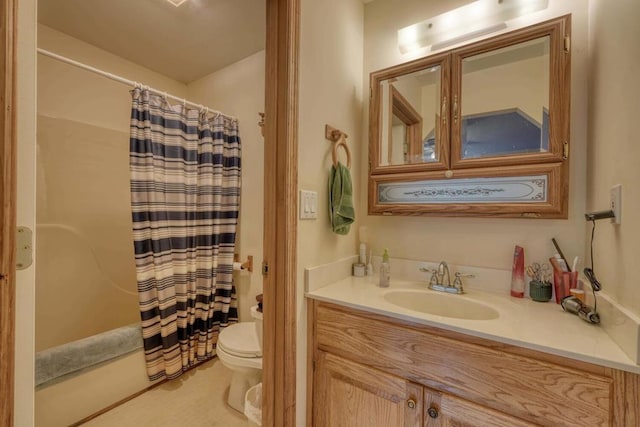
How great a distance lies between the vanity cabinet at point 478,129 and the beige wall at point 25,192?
1278 mm

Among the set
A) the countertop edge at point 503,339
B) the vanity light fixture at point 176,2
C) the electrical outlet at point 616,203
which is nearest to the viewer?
the countertop edge at point 503,339

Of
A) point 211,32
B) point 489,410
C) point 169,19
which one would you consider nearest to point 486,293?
point 489,410

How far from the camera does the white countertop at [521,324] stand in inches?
27.8

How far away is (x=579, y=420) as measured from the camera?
0.70 meters

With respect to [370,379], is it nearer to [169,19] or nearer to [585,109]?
[585,109]

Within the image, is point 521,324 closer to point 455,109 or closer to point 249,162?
point 455,109

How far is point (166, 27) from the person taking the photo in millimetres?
1906

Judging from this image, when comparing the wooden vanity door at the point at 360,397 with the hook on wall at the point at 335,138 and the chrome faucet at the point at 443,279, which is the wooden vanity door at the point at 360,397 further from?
the hook on wall at the point at 335,138

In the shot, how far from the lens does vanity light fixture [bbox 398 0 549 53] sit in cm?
121

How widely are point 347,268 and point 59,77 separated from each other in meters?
2.49

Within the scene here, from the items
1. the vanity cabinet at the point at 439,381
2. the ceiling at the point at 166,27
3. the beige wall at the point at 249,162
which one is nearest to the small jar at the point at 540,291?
the vanity cabinet at the point at 439,381

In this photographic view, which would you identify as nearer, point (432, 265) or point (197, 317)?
point (432, 265)

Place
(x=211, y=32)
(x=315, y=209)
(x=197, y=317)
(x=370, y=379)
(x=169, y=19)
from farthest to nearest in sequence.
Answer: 1. (x=197, y=317)
2. (x=211, y=32)
3. (x=169, y=19)
4. (x=315, y=209)
5. (x=370, y=379)

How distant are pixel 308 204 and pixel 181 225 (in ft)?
3.98
